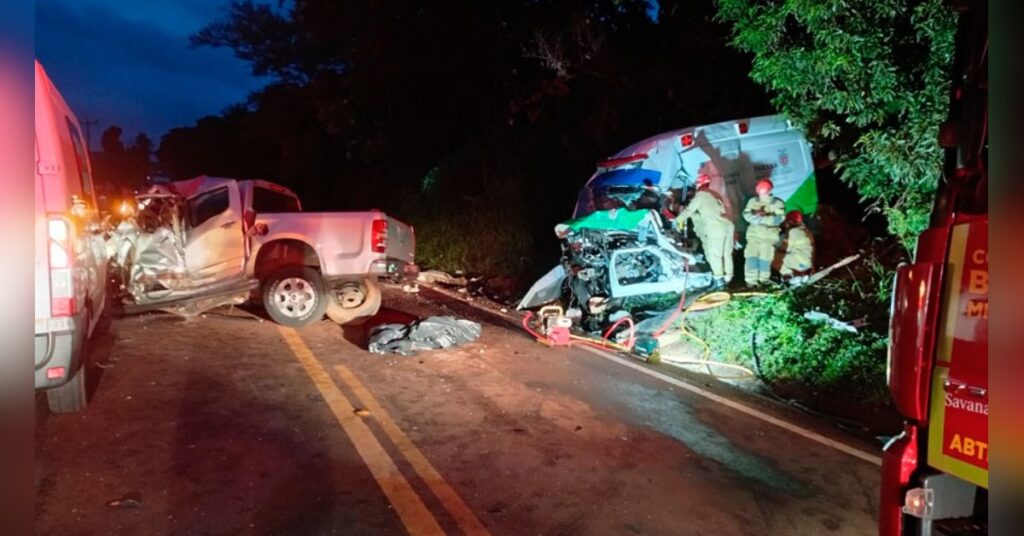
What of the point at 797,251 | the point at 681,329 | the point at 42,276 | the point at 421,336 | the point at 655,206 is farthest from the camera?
the point at 655,206

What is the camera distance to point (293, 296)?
9695mm

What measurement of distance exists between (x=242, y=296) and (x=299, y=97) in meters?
30.5

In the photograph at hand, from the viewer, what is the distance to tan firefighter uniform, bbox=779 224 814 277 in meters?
10.6

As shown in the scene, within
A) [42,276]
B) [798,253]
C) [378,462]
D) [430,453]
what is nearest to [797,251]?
[798,253]

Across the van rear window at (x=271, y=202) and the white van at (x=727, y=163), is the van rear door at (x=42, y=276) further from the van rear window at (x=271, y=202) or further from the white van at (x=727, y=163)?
the white van at (x=727, y=163)

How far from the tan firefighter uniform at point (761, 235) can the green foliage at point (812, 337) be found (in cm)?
124

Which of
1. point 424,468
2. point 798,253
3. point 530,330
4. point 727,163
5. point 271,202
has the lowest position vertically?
point 424,468

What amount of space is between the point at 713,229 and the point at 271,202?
6.48 metres

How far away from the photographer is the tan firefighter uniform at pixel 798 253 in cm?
1065

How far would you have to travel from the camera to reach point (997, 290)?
74.5 inches

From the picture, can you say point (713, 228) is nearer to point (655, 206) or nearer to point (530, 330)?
point (655, 206)

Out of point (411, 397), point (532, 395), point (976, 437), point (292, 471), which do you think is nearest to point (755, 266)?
point (532, 395)

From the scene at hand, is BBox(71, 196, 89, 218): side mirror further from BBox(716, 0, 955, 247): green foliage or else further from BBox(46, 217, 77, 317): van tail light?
BBox(716, 0, 955, 247): green foliage

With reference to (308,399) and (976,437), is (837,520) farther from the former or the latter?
(308,399)
